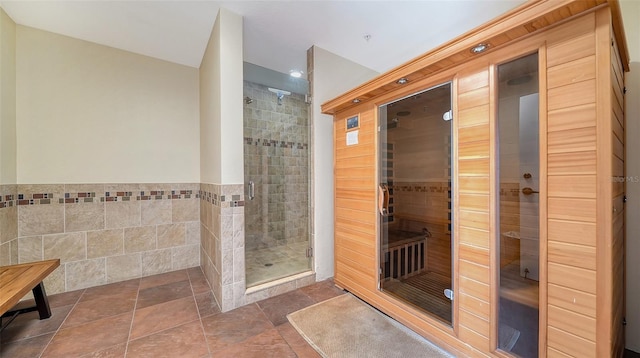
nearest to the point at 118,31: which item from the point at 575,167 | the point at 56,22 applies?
the point at 56,22

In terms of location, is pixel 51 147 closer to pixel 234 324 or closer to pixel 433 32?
pixel 234 324

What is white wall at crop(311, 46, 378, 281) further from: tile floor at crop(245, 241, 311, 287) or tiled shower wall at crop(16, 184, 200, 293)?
tiled shower wall at crop(16, 184, 200, 293)

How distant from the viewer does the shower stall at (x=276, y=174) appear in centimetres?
268

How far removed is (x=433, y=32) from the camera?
7.78 feet

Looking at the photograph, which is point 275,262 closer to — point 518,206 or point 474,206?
point 474,206

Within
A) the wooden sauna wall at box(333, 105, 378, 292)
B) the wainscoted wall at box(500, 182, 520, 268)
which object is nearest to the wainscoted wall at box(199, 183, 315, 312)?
the wooden sauna wall at box(333, 105, 378, 292)

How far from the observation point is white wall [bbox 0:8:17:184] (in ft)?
6.32

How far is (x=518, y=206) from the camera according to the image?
1334 millimetres

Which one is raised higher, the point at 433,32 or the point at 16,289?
the point at 433,32

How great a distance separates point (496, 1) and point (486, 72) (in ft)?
3.77

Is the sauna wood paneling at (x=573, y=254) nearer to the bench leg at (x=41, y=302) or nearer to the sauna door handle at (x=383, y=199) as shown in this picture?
the sauna door handle at (x=383, y=199)

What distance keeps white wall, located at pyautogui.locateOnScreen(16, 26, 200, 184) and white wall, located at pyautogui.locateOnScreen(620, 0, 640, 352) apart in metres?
3.87

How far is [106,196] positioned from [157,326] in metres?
1.57

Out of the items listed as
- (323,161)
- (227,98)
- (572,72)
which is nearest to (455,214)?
(572,72)
